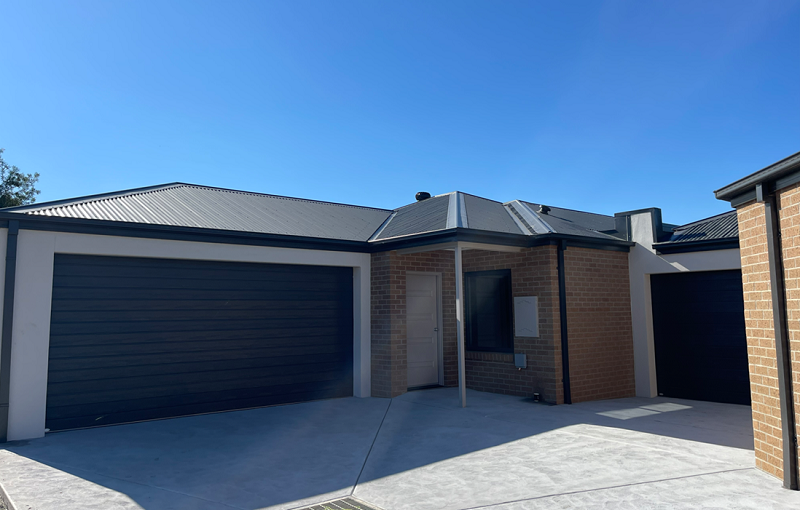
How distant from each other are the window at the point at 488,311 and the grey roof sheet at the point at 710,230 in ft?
10.9

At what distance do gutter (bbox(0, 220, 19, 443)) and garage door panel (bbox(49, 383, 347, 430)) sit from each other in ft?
1.98

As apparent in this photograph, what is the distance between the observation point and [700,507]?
3945mm

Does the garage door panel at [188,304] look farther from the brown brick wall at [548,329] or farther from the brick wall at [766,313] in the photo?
the brick wall at [766,313]

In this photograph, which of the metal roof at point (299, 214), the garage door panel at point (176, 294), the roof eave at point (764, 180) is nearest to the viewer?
the roof eave at point (764, 180)

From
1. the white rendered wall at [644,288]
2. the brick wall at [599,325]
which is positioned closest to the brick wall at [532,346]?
the brick wall at [599,325]

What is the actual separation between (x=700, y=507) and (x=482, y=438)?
277 cm

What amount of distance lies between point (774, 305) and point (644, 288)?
5441mm

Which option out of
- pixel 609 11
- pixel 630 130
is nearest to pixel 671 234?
pixel 630 130

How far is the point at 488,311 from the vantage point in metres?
10.0

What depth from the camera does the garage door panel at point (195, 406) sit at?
6816 millimetres

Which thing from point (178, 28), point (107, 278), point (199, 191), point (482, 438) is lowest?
point (482, 438)

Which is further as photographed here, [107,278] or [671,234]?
[671,234]

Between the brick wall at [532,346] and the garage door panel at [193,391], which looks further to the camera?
the brick wall at [532,346]

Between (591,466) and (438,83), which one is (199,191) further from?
(591,466)
